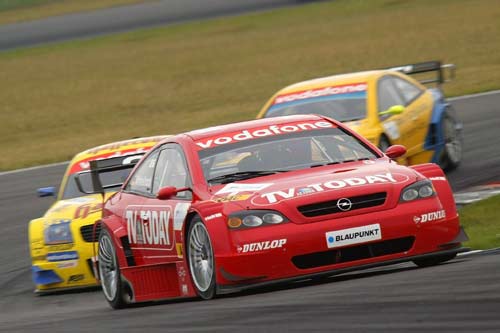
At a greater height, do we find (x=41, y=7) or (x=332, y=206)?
(x=41, y=7)

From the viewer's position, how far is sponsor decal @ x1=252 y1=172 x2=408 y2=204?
774cm

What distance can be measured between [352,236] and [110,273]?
2.56 meters

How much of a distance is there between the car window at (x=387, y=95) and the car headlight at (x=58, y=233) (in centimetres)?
409

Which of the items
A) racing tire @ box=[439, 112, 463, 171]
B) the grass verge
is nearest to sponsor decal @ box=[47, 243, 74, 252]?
racing tire @ box=[439, 112, 463, 171]

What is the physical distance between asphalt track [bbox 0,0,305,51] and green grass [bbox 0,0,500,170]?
38.7 inches

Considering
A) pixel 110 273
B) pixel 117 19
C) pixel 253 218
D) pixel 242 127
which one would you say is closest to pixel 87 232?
pixel 110 273

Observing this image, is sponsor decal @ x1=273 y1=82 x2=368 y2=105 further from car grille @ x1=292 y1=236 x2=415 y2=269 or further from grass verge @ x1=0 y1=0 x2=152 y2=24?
grass verge @ x1=0 y1=0 x2=152 y2=24

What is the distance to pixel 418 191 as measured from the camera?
314 inches

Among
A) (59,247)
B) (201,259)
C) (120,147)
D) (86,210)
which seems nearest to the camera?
(201,259)

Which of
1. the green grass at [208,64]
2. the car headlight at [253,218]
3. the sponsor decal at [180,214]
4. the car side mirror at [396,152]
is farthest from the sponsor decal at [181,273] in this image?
the green grass at [208,64]

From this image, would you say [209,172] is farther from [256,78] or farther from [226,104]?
[256,78]

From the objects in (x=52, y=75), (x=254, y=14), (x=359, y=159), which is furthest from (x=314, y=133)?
(x=254, y=14)

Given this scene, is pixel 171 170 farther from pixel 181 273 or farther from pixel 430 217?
pixel 430 217

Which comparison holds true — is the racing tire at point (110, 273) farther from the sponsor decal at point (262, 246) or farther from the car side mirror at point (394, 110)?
the car side mirror at point (394, 110)
